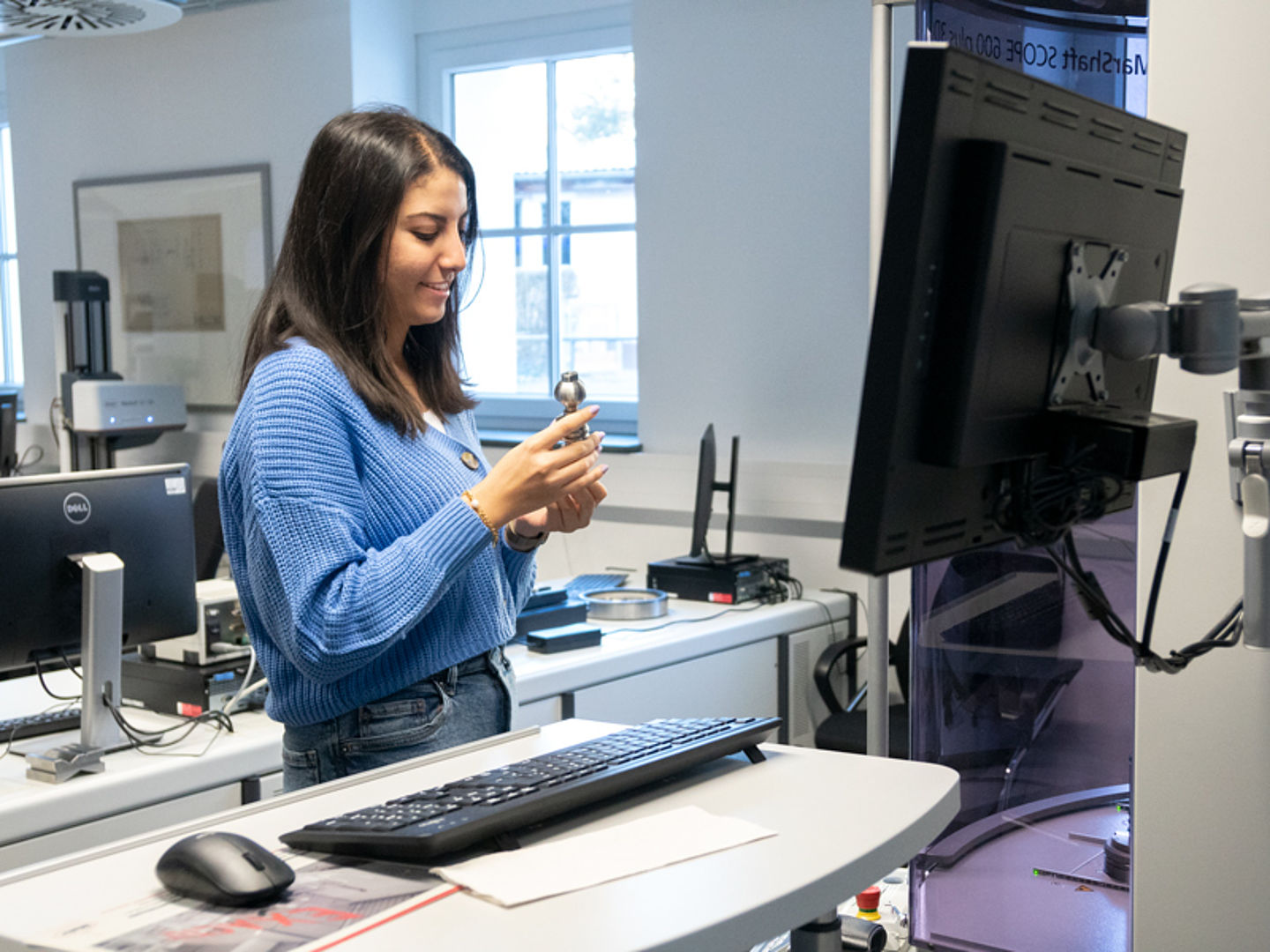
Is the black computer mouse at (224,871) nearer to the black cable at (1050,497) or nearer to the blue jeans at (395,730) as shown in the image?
the blue jeans at (395,730)

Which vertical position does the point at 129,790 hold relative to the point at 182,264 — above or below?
below

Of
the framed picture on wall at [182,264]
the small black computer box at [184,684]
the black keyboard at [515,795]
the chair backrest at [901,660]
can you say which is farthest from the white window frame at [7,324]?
the black keyboard at [515,795]

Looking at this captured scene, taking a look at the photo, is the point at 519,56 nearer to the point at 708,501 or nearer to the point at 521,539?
the point at 708,501

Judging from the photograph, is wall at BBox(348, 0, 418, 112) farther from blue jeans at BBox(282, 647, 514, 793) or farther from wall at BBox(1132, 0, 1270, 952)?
blue jeans at BBox(282, 647, 514, 793)

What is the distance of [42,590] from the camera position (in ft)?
6.73

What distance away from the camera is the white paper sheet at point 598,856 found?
3.15 feet

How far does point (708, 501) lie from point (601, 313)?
3.62 feet

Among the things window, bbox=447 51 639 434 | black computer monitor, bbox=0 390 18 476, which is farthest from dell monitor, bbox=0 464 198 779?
black computer monitor, bbox=0 390 18 476

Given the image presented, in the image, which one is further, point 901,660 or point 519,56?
point 519,56

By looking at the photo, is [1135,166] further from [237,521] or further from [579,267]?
[579,267]

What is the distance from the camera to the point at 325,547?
1328mm

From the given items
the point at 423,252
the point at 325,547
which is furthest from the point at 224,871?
the point at 423,252

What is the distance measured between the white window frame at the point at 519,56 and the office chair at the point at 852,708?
→ 3.96 ft

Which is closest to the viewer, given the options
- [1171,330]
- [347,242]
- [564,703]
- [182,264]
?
[1171,330]
